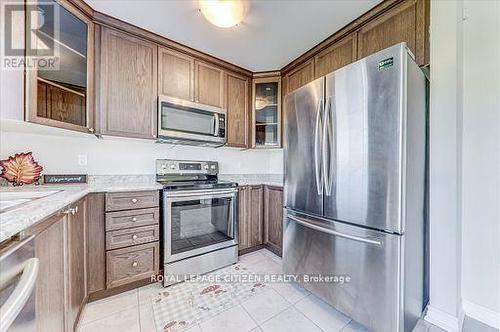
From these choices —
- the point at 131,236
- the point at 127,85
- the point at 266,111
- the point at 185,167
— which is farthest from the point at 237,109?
the point at 131,236

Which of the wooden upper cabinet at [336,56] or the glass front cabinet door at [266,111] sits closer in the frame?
the wooden upper cabinet at [336,56]

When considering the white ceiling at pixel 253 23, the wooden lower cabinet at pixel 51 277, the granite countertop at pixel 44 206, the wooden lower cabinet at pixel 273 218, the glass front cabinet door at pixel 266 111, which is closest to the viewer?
the granite countertop at pixel 44 206

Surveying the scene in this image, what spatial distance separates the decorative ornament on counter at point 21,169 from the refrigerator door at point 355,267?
2.18 metres

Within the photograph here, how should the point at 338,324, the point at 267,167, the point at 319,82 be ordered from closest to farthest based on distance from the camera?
1. the point at 338,324
2. the point at 319,82
3. the point at 267,167

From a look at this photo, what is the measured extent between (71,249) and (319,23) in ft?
8.23

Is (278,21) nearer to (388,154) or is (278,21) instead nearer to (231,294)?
(388,154)

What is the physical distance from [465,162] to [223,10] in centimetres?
207

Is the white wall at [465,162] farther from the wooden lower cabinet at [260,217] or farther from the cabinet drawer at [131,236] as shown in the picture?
the cabinet drawer at [131,236]

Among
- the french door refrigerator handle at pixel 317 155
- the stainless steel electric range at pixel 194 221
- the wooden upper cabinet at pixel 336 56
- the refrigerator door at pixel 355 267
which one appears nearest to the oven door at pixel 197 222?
the stainless steel electric range at pixel 194 221

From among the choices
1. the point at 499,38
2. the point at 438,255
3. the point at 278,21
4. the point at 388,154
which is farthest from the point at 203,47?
the point at 438,255

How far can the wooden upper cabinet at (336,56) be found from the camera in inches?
77.2

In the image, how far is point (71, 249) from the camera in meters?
1.20

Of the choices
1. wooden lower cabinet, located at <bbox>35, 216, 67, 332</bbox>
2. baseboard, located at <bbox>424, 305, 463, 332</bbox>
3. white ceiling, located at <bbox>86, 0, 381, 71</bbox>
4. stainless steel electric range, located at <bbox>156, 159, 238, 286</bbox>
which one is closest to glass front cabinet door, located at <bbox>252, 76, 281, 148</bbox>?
white ceiling, located at <bbox>86, 0, 381, 71</bbox>

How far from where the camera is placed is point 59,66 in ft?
5.21
